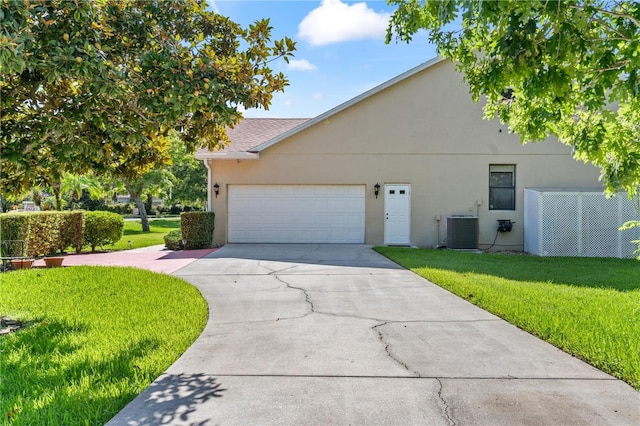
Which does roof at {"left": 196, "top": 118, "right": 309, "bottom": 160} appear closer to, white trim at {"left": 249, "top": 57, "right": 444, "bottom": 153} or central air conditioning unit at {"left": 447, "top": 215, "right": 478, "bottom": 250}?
white trim at {"left": 249, "top": 57, "right": 444, "bottom": 153}

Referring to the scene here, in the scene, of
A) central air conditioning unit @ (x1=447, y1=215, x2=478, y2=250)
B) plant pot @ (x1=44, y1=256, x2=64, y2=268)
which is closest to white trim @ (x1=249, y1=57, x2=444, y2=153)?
central air conditioning unit @ (x1=447, y1=215, x2=478, y2=250)

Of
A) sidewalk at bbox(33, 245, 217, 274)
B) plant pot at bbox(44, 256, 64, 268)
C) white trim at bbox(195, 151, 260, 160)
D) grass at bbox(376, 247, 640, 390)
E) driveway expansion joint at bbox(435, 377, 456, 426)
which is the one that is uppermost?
white trim at bbox(195, 151, 260, 160)

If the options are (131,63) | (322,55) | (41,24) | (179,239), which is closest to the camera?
(41,24)

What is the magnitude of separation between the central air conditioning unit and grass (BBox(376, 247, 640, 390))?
1.52 metres

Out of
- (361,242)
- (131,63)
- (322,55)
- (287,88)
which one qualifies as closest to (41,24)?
(131,63)

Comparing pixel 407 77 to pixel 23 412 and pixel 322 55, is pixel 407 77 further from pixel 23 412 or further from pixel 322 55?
pixel 23 412

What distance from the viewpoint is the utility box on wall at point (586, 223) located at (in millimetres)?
12711

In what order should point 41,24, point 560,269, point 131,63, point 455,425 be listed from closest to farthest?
point 455,425 < point 41,24 < point 131,63 < point 560,269

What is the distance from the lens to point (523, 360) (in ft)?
13.4

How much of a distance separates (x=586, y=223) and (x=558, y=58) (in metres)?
11.1

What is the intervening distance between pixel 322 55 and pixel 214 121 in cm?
530

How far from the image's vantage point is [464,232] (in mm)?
13852

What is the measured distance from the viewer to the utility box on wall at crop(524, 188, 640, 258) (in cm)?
1271

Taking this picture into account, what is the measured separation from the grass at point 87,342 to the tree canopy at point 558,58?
13.4 feet
